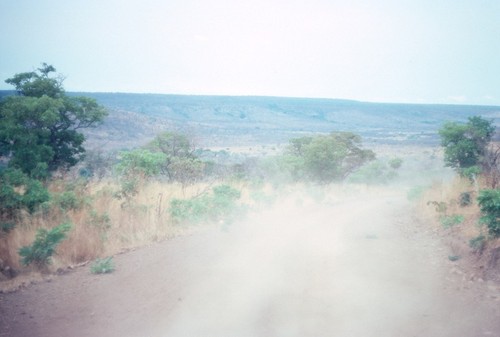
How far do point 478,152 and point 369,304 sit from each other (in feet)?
31.7

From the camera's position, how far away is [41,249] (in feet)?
19.4

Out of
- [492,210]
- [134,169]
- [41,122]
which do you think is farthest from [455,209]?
[41,122]

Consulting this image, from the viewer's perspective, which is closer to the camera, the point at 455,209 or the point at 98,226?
the point at 98,226

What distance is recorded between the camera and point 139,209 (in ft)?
28.5

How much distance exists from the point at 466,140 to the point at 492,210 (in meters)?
7.15

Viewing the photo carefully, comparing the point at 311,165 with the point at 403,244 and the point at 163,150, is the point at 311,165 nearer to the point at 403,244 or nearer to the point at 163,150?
the point at 163,150

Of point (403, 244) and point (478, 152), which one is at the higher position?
point (478, 152)

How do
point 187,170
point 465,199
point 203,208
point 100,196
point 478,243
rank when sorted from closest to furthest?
point 478,243 → point 465,199 → point 100,196 → point 203,208 → point 187,170

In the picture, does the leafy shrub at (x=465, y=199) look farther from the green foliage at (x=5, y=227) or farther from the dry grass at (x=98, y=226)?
the green foliage at (x=5, y=227)

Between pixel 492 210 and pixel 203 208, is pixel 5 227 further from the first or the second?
pixel 492 210

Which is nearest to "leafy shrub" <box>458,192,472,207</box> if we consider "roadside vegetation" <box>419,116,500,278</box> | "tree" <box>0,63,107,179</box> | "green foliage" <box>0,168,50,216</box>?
"roadside vegetation" <box>419,116,500,278</box>

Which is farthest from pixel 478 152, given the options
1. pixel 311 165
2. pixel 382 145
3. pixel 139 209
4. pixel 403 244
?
pixel 382 145

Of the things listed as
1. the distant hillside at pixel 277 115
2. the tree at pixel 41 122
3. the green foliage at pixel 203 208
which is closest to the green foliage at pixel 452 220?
the green foliage at pixel 203 208

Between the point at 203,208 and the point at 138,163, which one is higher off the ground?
the point at 138,163
